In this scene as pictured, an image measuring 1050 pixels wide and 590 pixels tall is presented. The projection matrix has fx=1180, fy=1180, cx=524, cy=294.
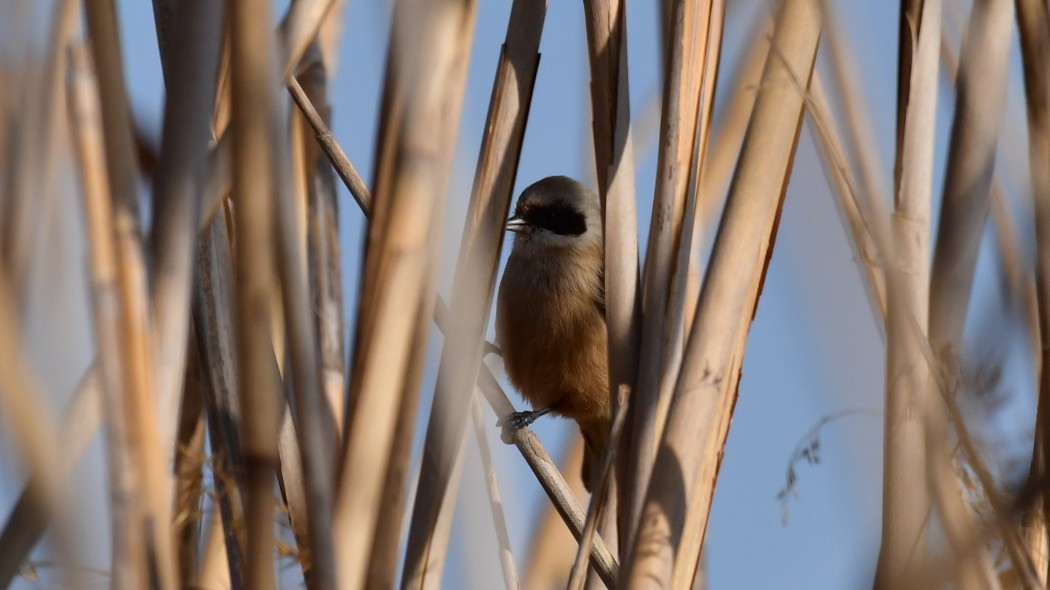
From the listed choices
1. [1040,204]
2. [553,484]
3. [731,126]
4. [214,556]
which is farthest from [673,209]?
[214,556]

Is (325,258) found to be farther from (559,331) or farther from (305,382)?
(559,331)

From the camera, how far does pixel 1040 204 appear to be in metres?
1.23

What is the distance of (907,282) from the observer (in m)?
1.20

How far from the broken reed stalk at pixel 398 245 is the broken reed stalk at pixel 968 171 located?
1.71 feet

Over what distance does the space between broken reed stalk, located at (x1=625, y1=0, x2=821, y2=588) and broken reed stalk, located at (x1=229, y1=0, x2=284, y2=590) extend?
39cm

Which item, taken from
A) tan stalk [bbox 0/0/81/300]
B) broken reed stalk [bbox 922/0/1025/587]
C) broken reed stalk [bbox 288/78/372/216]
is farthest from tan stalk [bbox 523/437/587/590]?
tan stalk [bbox 0/0/81/300]

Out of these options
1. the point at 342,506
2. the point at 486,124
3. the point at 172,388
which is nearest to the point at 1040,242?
the point at 486,124

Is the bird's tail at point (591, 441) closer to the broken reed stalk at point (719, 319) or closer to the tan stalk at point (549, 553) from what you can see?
the tan stalk at point (549, 553)

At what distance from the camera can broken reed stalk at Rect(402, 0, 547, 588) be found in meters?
1.25

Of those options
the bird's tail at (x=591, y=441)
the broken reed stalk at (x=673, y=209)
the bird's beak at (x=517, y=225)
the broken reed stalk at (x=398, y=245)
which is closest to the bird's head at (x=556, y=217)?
the bird's beak at (x=517, y=225)

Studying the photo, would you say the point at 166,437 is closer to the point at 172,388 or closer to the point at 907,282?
the point at 172,388

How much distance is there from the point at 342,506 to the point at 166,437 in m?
0.17

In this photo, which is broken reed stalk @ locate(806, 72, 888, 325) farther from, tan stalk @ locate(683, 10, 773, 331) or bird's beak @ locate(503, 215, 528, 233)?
bird's beak @ locate(503, 215, 528, 233)

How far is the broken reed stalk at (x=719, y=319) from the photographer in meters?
1.12
